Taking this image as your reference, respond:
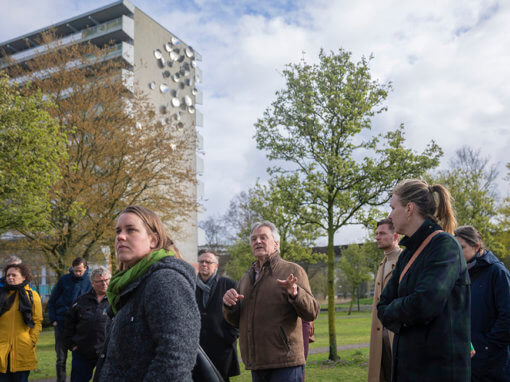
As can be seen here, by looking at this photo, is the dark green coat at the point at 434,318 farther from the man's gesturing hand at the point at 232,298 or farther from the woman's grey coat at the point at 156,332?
the man's gesturing hand at the point at 232,298

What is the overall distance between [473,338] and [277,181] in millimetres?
10087

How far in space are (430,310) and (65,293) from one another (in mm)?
7998

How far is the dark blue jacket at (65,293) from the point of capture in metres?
8.88

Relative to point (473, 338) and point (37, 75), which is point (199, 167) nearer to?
point (37, 75)

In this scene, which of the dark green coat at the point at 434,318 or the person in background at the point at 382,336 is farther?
the person in background at the point at 382,336

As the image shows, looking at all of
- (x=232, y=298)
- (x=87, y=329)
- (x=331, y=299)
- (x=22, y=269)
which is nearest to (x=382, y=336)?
(x=232, y=298)

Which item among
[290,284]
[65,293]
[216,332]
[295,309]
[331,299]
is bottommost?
[331,299]

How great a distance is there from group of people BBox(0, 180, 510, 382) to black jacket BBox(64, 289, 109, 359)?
1631 mm

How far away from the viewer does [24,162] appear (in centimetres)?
1388

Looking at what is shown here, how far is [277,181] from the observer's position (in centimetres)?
1429

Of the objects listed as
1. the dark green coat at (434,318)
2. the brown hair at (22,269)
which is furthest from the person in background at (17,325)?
the dark green coat at (434,318)

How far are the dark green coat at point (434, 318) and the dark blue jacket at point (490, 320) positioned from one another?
1814mm

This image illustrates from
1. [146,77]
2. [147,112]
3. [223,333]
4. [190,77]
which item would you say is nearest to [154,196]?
[147,112]

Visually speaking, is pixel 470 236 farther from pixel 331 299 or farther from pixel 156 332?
pixel 331 299
